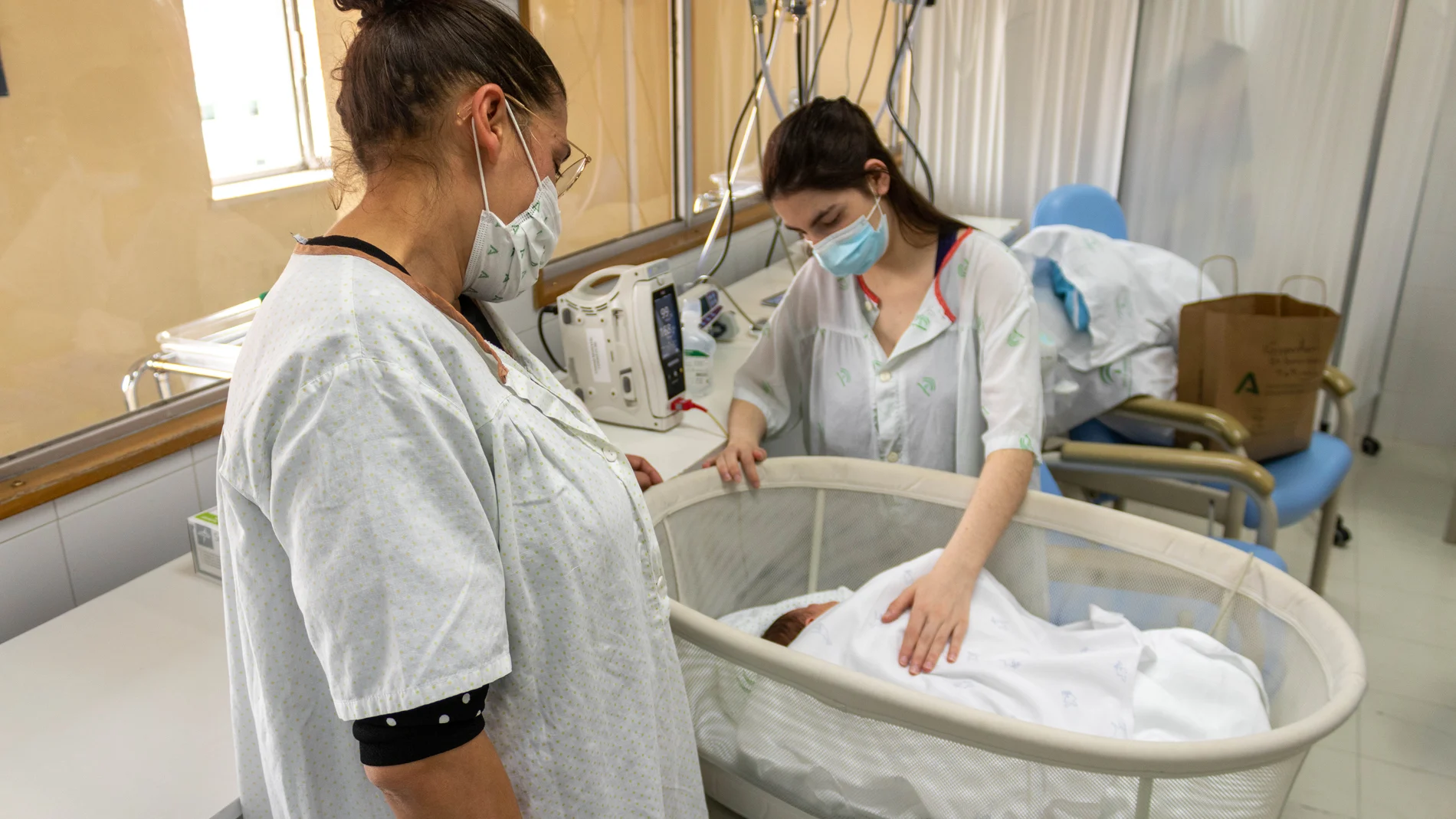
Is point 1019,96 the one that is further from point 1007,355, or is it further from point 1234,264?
point 1007,355

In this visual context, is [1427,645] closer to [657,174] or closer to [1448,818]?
[1448,818]

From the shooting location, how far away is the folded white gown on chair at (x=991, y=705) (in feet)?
3.60

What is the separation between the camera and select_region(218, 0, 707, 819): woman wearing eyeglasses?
69 centimetres

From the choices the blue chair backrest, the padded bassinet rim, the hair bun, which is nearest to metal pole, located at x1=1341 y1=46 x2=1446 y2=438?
the blue chair backrest

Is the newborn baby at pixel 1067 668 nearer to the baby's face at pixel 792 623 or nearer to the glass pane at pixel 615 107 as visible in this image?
the baby's face at pixel 792 623

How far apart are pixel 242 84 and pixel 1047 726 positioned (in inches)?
64.4

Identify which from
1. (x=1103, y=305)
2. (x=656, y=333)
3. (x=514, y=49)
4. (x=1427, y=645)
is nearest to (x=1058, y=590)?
(x=656, y=333)

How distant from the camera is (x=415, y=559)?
2.29ft

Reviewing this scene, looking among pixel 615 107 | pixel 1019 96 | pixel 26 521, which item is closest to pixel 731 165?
pixel 615 107

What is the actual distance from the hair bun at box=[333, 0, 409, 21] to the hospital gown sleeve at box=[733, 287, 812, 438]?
44.1 inches

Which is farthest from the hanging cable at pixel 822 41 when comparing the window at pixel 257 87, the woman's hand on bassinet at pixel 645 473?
the woman's hand on bassinet at pixel 645 473

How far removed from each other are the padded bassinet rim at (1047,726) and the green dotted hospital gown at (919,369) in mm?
130

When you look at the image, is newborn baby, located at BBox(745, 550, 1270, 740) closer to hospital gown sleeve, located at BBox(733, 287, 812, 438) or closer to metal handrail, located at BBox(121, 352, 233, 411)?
hospital gown sleeve, located at BBox(733, 287, 812, 438)

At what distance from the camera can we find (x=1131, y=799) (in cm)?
105
